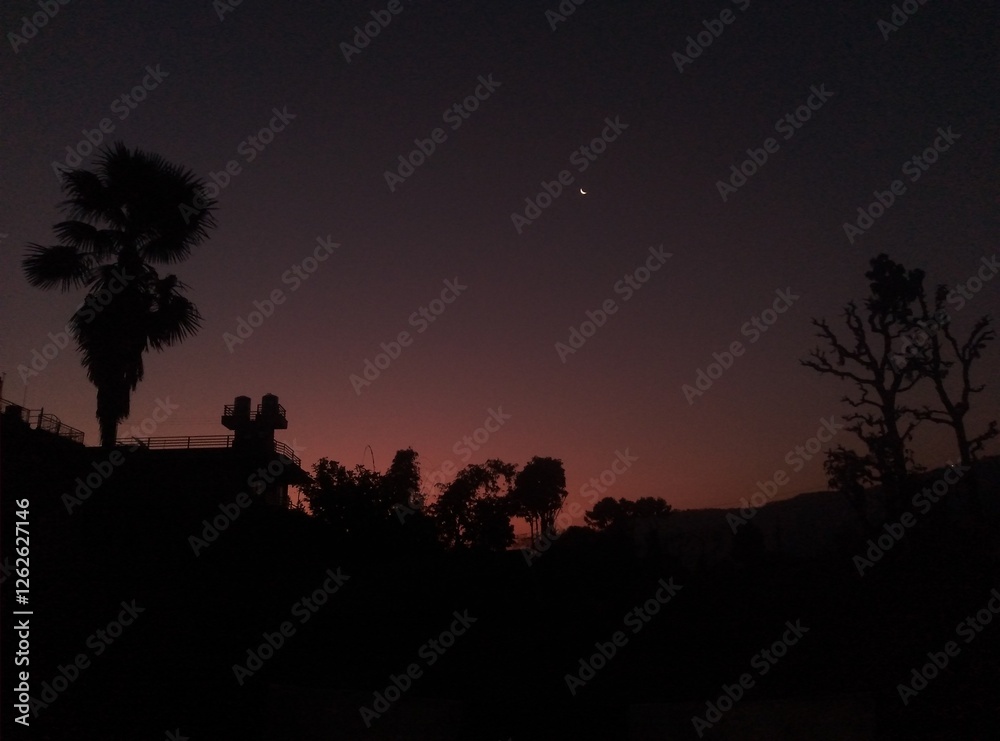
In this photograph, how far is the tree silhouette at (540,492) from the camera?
61.7 metres

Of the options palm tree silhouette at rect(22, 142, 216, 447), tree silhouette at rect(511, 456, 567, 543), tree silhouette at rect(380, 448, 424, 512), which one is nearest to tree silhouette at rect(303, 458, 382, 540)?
tree silhouette at rect(380, 448, 424, 512)

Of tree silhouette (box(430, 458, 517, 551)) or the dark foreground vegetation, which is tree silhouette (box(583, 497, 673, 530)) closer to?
tree silhouette (box(430, 458, 517, 551))

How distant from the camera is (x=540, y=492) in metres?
62.0

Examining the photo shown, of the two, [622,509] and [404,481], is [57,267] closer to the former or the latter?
[404,481]

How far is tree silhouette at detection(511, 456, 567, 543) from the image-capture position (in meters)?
61.7

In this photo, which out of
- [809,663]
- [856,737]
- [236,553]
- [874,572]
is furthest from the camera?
[236,553]

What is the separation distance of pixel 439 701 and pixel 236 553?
10322 mm

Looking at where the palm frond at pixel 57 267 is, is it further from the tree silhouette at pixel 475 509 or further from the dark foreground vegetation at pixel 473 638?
the tree silhouette at pixel 475 509

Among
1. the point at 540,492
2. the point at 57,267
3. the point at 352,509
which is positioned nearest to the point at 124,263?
the point at 57,267

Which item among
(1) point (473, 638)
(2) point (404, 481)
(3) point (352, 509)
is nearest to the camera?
(1) point (473, 638)

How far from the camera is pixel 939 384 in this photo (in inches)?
1075

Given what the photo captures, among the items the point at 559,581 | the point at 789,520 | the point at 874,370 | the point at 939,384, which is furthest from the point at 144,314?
the point at 789,520

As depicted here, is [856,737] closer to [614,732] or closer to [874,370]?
[614,732]

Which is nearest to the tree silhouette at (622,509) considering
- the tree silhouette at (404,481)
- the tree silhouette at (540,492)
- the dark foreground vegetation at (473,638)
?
the tree silhouette at (540,492)
